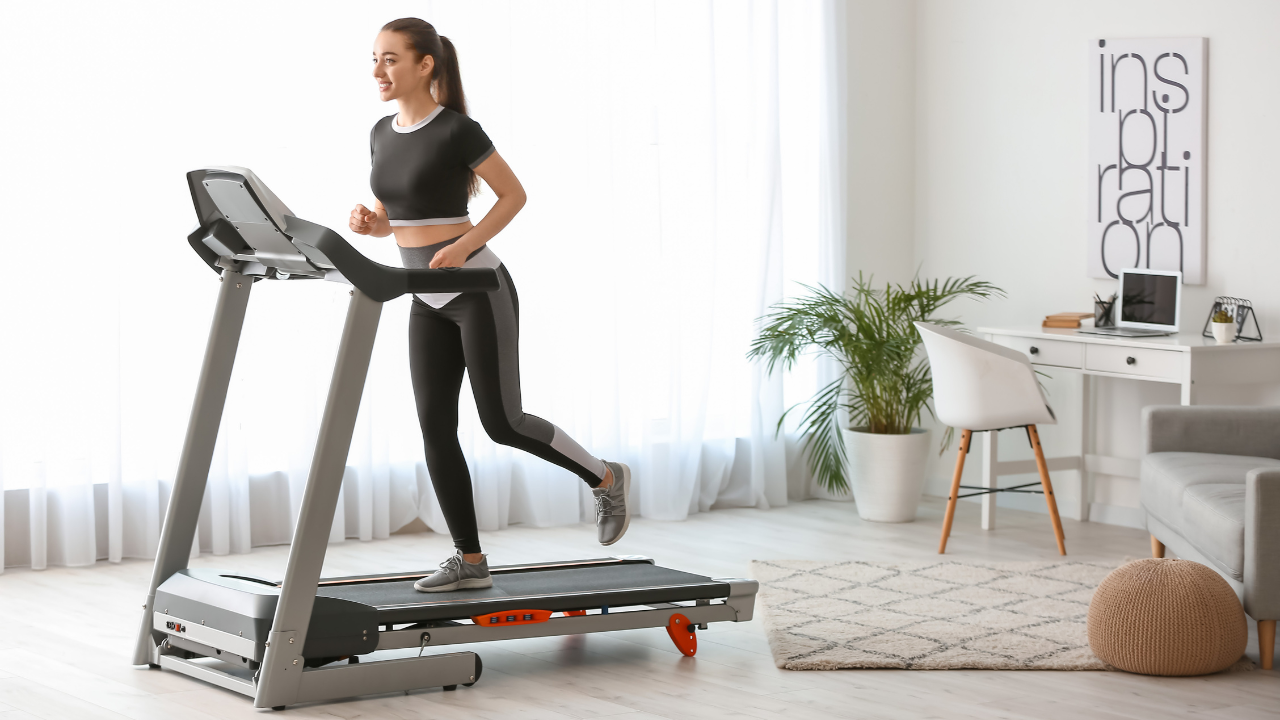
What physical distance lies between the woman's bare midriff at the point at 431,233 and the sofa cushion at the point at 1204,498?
80.5 inches

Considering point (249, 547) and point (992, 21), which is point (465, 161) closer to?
point (249, 547)

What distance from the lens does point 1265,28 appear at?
509 cm

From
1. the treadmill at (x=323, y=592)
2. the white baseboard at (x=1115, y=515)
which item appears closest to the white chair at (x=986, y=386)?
the white baseboard at (x=1115, y=515)

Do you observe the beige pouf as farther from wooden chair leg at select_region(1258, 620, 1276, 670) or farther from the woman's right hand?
the woman's right hand

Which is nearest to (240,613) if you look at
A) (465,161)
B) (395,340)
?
(465,161)

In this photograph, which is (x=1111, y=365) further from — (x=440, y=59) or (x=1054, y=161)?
(x=440, y=59)

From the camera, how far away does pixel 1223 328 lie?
4.86 meters

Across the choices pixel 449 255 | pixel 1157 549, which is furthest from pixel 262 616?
pixel 1157 549

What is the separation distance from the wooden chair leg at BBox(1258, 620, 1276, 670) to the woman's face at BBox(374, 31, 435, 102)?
2.42m

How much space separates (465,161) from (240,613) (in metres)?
1.13

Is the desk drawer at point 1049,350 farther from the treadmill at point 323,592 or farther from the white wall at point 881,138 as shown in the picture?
the treadmill at point 323,592

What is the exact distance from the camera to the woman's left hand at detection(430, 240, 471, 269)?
3145mm

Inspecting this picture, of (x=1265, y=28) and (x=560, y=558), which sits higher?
(x=1265, y=28)

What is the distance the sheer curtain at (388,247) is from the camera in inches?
181
